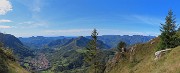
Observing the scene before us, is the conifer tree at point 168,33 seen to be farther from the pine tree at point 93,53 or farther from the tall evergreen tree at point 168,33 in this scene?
the pine tree at point 93,53

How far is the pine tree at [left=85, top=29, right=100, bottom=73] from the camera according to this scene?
75500 mm

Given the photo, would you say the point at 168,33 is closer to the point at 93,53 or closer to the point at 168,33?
the point at 168,33

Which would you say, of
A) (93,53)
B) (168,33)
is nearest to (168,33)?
(168,33)

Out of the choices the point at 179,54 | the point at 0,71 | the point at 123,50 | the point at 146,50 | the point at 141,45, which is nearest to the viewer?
the point at 0,71

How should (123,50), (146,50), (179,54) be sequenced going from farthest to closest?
(123,50), (146,50), (179,54)

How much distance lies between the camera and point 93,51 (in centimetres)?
7581

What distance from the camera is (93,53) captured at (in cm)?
7594

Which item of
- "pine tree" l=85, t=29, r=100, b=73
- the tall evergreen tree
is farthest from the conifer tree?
"pine tree" l=85, t=29, r=100, b=73

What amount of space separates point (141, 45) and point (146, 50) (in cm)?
1101

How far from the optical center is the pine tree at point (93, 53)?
7550cm

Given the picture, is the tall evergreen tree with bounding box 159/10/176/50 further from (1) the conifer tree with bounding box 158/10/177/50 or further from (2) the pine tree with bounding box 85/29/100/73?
(2) the pine tree with bounding box 85/29/100/73

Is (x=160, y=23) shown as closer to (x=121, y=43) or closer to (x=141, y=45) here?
(x=141, y=45)

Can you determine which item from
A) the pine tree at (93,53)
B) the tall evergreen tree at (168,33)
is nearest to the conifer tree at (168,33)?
the tall evergreen tree at (168,33)

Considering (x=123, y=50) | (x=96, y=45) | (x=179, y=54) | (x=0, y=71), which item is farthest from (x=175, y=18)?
(x=123, y=50)
